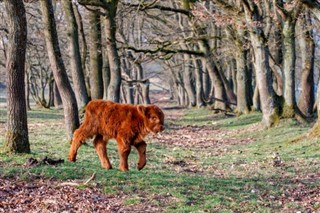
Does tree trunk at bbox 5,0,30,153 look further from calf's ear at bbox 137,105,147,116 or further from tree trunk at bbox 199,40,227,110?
tree trunk at bbox 199,40,227,110

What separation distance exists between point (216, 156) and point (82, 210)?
897 cm

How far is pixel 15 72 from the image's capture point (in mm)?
12234

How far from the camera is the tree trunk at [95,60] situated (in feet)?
83.5

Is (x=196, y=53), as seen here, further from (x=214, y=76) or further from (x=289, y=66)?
(x=289, y=66)

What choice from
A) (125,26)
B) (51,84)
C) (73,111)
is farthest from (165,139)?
(51,84)

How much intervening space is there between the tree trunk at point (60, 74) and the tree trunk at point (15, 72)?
113 inches

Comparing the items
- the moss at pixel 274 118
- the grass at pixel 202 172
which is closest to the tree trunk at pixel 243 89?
the moss at pixel 274 118

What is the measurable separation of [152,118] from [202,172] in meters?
3.01

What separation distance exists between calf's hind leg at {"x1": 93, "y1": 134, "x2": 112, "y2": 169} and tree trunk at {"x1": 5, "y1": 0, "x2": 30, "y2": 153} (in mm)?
1867

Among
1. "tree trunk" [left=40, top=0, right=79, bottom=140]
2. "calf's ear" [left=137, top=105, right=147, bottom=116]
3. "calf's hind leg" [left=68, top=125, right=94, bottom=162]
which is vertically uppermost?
"tree trunk" [left=40, top=0, right=79, bottom=140]

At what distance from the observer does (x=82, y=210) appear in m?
8.17

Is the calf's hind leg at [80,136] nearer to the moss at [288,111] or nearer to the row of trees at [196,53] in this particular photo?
the row of trees at [196,53]

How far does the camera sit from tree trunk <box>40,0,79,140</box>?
15.2 m

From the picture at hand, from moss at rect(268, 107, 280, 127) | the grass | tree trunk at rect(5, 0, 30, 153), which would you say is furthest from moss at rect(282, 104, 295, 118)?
tree trunk at rect(5, 0, 30, 153)
